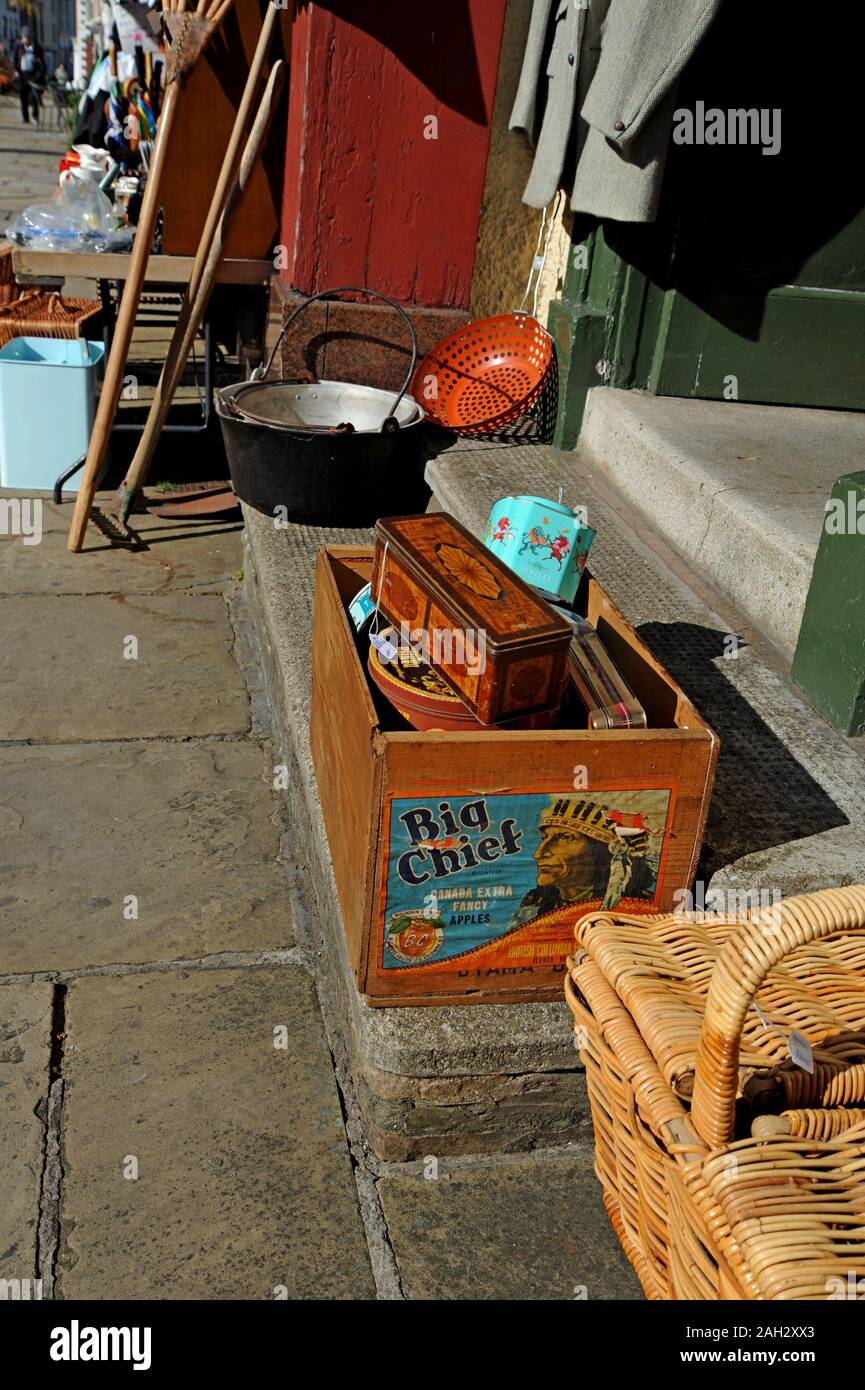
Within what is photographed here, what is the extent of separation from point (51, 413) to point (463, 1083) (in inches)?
150

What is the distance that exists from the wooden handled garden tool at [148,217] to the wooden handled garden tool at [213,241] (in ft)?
0.64

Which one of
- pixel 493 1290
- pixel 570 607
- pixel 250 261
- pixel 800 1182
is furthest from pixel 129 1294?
pixel 250 261

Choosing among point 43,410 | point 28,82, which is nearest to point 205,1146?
point 43,410

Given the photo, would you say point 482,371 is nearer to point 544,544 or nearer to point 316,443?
point 316,443

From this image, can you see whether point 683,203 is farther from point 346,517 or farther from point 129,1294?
point 129,1294

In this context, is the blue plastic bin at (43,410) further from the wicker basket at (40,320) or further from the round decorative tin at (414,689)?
the round decorative tin at (414,689)

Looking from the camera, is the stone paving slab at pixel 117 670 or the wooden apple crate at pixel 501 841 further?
the stone paving slab at pixel 117 670

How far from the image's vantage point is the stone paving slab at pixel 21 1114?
1827 mm

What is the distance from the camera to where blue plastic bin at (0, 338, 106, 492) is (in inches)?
189

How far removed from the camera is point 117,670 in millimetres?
3705

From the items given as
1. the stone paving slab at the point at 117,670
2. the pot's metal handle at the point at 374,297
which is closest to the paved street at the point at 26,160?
the pot's metal handle at the point at 374,297

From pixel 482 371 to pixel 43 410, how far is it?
1.87 meters

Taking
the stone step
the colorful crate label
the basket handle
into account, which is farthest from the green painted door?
the basket handle

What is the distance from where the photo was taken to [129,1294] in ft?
5.80
